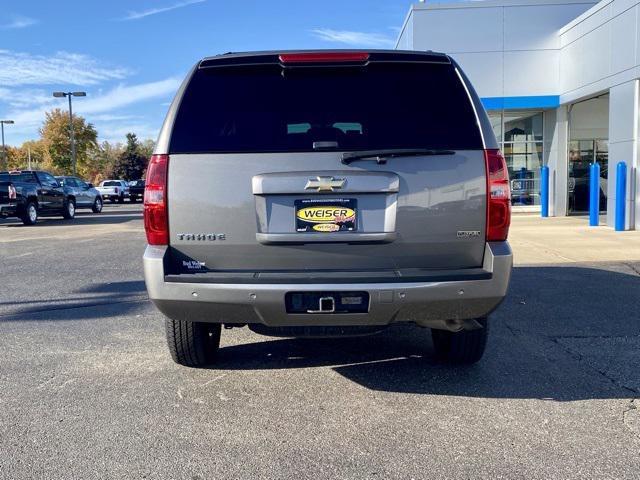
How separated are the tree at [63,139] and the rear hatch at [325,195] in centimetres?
6962

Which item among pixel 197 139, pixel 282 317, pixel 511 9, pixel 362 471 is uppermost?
pixel 511 9

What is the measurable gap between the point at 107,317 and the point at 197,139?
3.51 m

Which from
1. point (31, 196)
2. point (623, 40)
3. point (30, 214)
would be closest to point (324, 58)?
point (623, 40)

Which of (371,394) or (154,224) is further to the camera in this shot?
(371,394)

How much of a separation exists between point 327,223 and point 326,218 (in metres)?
0.03

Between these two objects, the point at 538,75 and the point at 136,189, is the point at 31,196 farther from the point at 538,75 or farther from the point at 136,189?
the point at 136,189

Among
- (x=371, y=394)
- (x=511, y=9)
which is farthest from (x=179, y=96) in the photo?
(x=511, y=9)

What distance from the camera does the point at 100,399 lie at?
4148 mm

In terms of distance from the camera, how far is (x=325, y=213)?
363cm

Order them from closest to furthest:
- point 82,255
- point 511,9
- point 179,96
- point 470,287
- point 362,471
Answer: point 362,471, point 470,287, point 179,96, point 82,255, point 511,9

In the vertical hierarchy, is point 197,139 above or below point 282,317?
above

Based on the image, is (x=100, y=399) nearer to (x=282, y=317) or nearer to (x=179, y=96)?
(x=282, y=317)

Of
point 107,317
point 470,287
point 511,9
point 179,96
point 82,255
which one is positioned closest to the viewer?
point 470,287

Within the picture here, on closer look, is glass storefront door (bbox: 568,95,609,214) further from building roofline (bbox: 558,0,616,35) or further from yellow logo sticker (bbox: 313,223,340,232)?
yellow logo sticker (bbox: 313,223,340,232)
